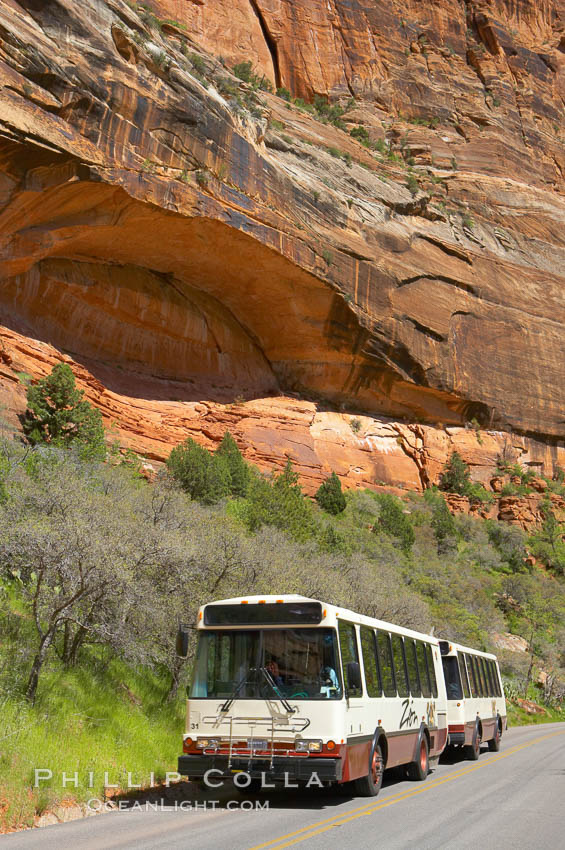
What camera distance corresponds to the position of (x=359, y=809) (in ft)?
30.3

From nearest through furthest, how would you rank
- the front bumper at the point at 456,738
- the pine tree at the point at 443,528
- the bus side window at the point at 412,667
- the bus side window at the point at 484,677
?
the bus side window at the point at 412,667 → the front bumper at the point at 456,738 → the bus side window at the point at 484,677 → the pine tree at the point at 443,528

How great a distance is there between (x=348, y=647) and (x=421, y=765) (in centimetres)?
446

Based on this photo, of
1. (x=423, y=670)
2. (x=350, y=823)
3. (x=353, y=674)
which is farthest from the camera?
(x=423, y=670)

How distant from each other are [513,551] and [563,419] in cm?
1285

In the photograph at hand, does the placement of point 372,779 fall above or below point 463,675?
below

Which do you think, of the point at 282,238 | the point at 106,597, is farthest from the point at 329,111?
the point at 106,597

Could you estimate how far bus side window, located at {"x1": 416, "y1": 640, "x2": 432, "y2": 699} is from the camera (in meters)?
13.0

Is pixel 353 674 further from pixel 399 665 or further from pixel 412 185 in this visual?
pixel 412 185

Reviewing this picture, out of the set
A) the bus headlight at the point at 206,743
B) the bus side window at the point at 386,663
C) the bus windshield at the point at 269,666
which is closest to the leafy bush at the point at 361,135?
the bus side window at the point at 386,663

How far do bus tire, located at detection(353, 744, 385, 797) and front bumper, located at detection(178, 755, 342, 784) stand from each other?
151cm

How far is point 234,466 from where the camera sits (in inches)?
1535

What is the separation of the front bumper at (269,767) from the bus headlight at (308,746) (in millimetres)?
90

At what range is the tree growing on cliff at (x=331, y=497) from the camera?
145ft

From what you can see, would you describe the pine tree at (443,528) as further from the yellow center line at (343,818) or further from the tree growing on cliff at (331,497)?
the yellow center line at (343,818)
